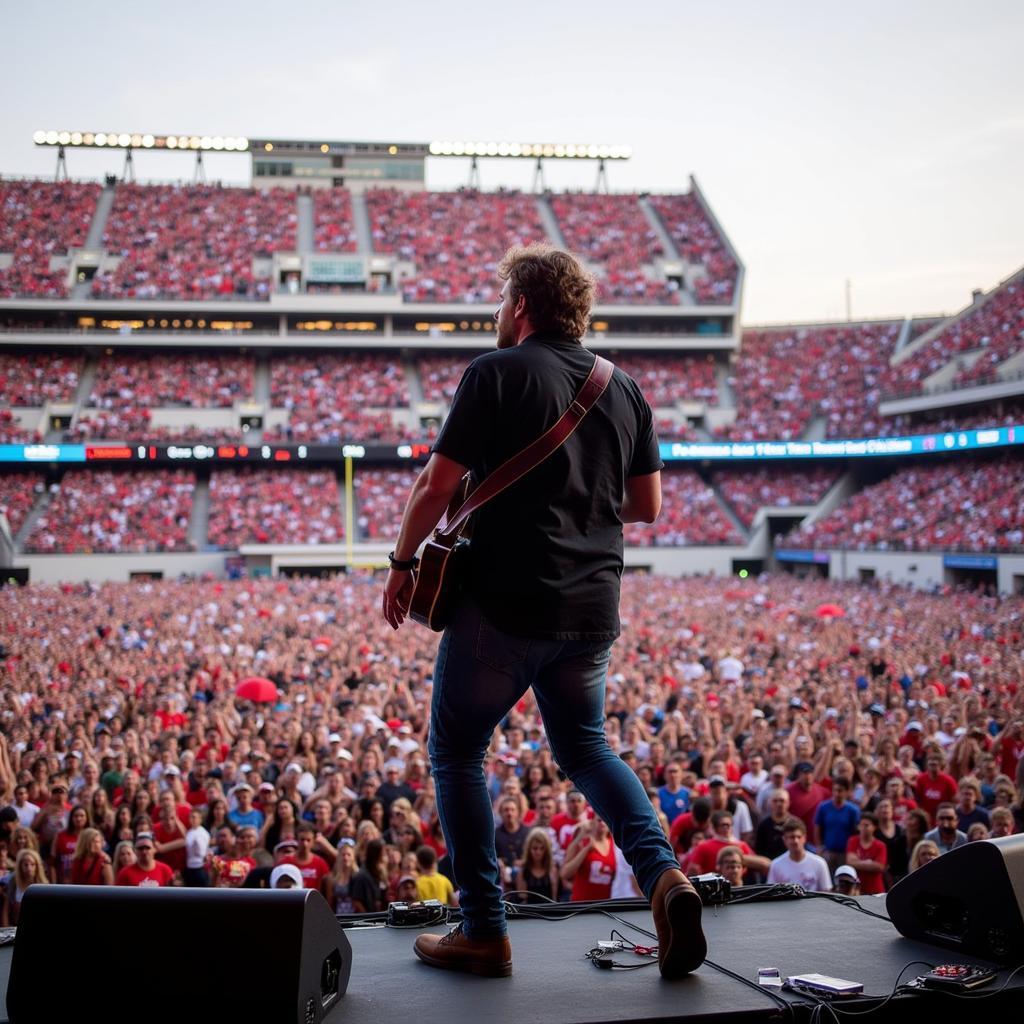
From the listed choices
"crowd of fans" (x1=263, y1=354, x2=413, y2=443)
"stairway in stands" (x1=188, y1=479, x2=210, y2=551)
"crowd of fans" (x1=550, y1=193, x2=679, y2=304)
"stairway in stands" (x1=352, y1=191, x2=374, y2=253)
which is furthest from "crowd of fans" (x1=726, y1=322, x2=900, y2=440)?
"stairway in stands" (x1=188, y1=479, x2=210, y2=551)

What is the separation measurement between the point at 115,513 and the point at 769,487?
26.8 m

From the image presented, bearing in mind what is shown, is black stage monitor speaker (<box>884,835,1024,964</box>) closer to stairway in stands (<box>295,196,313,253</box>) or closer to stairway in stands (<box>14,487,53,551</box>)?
stairway in stands (<box>14,487,53,551</box>)

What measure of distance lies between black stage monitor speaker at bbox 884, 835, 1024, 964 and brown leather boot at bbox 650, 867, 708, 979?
654 mm

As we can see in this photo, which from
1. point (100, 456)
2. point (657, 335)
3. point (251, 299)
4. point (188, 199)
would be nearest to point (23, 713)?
point (100, 456)

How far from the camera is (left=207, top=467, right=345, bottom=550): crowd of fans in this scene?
124 ft

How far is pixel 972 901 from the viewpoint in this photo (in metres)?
2.53

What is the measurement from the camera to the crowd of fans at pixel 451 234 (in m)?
46.2

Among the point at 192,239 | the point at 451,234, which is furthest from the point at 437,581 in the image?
the point at 192,239

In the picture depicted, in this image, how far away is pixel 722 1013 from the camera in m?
2.19

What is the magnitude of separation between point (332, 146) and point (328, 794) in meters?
52.2

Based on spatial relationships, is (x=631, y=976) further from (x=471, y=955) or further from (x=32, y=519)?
(x=32, y=519)

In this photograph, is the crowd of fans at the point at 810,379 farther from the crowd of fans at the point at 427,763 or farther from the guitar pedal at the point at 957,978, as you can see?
the guitar pedal at the point at 957,978

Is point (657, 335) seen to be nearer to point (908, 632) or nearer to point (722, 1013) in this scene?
point (908, 632)

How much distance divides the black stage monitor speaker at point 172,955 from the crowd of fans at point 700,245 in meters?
47.5
